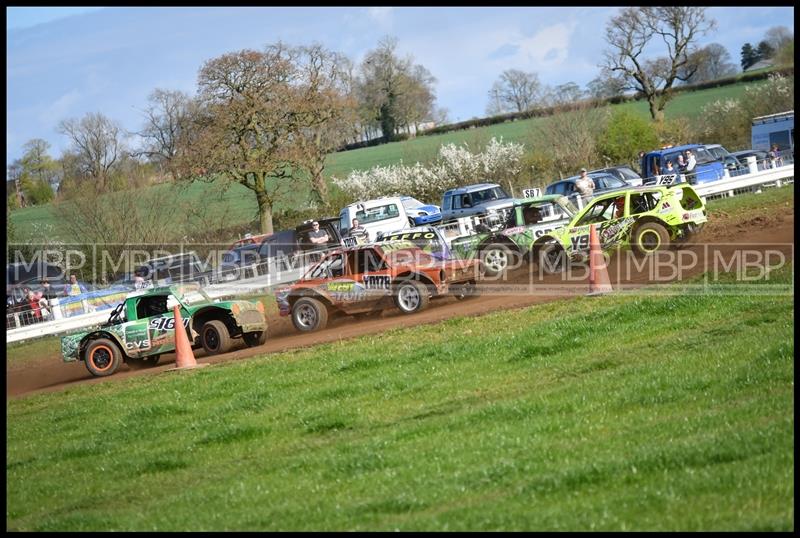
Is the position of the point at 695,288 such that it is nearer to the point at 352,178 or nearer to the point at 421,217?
the point at 421,217

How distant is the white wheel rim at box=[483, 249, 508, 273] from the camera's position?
2062 centimetres

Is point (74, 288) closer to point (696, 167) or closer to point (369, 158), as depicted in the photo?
point (696, 167)

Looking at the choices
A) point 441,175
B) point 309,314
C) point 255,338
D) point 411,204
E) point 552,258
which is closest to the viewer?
point 255,338

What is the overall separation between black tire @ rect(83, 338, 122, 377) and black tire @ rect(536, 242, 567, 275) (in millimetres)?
8293

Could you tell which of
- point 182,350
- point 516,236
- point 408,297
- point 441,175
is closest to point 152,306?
point 182,350

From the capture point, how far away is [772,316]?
467 inches

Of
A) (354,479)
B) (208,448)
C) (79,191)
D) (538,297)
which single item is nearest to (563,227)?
(538,297)

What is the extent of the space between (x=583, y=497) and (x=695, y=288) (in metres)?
9.68

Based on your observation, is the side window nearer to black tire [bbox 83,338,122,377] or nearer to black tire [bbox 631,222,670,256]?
black tire [bbox 83,338,122,377]

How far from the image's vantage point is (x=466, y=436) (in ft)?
27.8

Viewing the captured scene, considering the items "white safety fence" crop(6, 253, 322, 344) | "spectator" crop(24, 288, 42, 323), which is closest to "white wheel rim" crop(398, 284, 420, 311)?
"white safety fence" crop(6, 253, 322, 344)

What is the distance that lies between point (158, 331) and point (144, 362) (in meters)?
1.45

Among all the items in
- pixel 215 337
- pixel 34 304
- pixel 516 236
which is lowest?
pixel 215 337

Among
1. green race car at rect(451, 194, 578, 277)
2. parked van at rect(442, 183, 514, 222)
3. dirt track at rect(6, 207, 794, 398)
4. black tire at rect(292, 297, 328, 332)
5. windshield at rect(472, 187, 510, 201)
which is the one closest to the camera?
dirt track at rect(6, 207, 794, 398)
